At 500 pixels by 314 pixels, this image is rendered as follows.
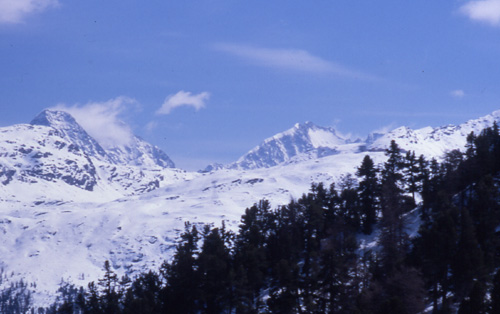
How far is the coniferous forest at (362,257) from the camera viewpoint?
51938 millimetres

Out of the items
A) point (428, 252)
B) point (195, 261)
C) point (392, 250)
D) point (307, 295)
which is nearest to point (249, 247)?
point (195, 261)

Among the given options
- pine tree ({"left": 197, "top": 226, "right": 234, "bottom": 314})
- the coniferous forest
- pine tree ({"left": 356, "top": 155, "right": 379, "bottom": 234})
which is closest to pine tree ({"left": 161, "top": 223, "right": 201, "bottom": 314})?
A: the coniferous forest

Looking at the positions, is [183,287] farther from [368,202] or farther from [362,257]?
[368,202]

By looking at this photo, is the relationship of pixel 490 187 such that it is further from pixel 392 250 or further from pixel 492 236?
pixel 392 250

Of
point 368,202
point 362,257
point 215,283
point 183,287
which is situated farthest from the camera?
point 368,202

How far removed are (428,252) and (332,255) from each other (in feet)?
32.2

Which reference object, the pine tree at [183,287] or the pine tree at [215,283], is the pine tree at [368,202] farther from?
the pine tree at [183,287]

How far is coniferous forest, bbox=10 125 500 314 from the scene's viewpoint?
51.9m

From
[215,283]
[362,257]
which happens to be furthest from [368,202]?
[215,283]

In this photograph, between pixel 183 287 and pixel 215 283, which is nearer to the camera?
pixel 215 283

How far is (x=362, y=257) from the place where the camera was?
6800cm

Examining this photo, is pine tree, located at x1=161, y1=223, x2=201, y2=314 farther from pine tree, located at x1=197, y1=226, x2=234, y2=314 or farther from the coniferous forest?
pine tree, located at x1=197, y1=226, x2=234, y2=314

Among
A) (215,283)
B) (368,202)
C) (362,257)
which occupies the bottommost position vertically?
(215,283)

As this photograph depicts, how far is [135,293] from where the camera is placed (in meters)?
85.1
